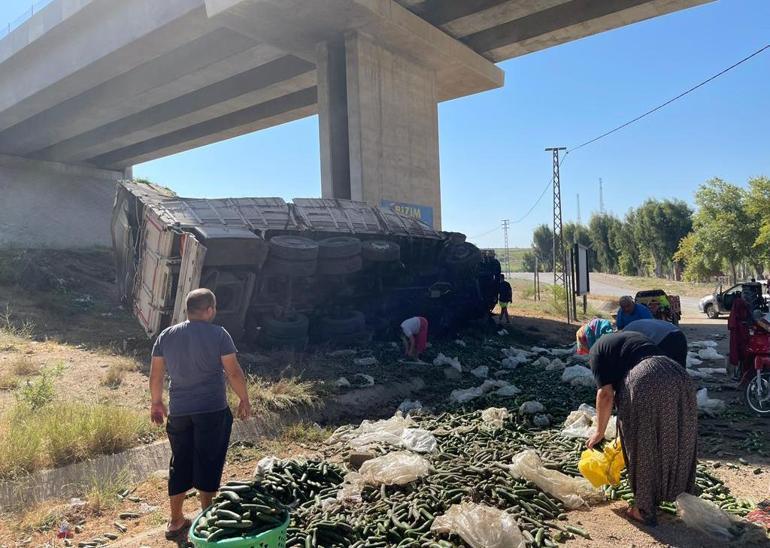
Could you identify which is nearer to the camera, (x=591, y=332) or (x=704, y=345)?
Answer: (x=591, y=332)

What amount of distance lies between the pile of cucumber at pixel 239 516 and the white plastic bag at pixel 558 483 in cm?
208

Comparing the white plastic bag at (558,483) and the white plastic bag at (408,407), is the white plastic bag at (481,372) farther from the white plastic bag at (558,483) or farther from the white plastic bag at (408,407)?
the white plastic bag at (558,483)

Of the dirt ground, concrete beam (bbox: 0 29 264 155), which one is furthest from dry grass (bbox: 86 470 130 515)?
concrete beam (bbox: 0 29 264 155)

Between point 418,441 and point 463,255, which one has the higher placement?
point 463,255

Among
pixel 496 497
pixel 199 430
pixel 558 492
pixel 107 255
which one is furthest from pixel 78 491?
pixel 107 255

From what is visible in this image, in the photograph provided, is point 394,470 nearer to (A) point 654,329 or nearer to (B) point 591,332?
(A) point 654,329

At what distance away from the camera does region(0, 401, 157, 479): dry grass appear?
465cm

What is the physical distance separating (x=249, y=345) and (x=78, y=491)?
4.73m

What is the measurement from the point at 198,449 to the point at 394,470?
1496mm

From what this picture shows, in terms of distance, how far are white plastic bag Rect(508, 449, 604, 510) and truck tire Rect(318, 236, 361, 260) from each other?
254 inches

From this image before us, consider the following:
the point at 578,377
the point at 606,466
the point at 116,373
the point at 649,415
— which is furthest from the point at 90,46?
the point at 649,415

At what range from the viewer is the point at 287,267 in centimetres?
928

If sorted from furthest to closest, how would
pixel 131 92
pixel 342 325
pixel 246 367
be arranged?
pixel 131 92 < pixel 342 325 < pixel 246 367

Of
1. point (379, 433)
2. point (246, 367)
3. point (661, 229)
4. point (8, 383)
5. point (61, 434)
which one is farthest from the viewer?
point (661, 229)
